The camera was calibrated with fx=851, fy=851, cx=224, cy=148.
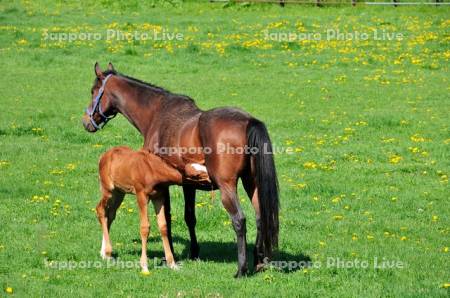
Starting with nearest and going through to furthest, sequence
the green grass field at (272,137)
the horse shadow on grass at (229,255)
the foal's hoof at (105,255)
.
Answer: the green grass field at (272,137), the horse shadow on grass at (229,255), the foal's hoof at (105,255)

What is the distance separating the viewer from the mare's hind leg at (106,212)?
11.5 m

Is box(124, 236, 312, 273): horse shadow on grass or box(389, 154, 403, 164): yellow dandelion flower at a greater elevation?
box(124, 236, 312, 273): horse shadow on grass

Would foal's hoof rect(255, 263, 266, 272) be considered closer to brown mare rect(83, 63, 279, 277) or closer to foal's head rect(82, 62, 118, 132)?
brown mare rect(83, 63, 279, 277)

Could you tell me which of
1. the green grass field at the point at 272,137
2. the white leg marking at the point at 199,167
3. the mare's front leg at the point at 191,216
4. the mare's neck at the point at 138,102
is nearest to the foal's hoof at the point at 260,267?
the green grass field at the point at 272,137

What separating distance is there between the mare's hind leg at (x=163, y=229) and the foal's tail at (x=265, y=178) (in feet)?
4.18

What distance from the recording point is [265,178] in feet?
34.5

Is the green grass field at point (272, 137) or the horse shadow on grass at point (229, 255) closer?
the green grass field at point (272, 137)

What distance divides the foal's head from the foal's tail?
2940 millimetres

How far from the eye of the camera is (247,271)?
1071 centimetres

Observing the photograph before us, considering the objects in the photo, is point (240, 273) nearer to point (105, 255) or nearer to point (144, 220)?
point (144, 220)

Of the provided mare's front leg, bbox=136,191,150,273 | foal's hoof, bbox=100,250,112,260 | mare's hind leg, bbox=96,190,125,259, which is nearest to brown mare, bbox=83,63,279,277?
mare's hind leg, bbox=96,190,125,259

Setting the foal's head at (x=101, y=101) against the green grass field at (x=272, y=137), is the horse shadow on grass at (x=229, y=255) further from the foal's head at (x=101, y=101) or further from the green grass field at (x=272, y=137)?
the foal's head at (x=101, y=101)

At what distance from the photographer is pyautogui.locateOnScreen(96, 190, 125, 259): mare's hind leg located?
37.8 ft

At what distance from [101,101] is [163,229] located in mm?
2703
